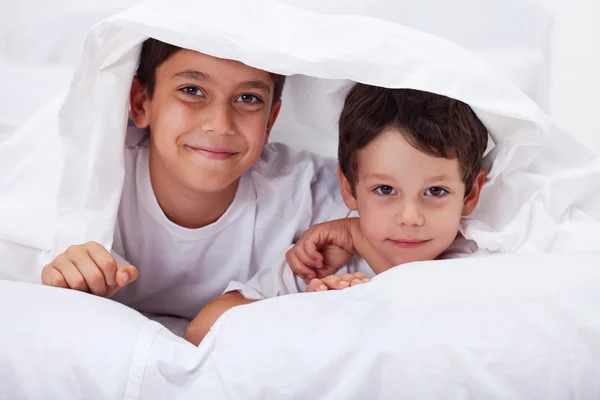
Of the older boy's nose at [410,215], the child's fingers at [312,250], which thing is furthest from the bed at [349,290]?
the child's fingers at [312,250]

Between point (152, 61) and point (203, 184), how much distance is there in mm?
187

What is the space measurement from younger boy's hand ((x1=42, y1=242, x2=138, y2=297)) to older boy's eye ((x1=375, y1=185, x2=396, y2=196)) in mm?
328

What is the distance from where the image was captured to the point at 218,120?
1057 mm

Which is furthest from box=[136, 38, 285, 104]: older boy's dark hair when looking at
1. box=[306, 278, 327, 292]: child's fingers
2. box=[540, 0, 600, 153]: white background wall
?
box=[540, 0, 600, 153]: white background wall

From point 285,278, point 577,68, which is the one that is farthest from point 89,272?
point 577,68

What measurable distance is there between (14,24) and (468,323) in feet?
3.61

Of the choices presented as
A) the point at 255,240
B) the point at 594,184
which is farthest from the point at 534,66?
the point at 255,240

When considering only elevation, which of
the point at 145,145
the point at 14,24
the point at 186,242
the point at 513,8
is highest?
the point at 513,8

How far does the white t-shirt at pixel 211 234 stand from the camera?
120cm

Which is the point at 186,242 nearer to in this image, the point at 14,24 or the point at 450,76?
the point at 450,76

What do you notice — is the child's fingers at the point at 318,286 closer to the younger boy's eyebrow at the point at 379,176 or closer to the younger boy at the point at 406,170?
the younger boy at the point at 406,170

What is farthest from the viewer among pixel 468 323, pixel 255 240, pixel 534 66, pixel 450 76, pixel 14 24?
pixel 14 24

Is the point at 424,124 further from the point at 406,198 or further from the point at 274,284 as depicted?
the point at 274,284

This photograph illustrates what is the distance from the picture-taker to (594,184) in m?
1.11
